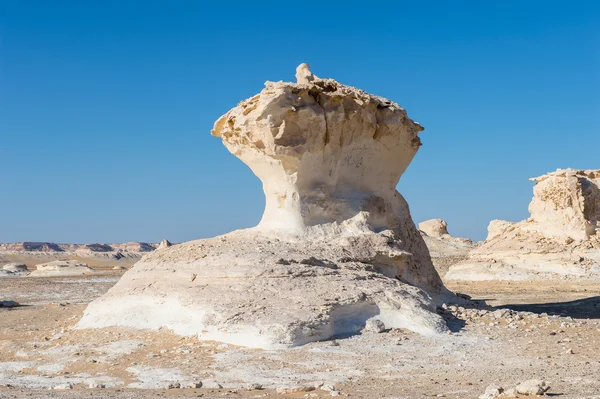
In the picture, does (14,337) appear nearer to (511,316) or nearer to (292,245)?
(292,245)

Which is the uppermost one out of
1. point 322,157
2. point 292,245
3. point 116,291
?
point 322,157

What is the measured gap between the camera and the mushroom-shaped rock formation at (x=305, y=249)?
358 inches

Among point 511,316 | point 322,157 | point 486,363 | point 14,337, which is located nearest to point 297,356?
point 486,363

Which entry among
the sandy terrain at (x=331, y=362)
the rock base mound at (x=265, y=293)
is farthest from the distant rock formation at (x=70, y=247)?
the sandy terrain at (x=331, y=362)

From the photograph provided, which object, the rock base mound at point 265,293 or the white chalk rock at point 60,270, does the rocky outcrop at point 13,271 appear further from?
the rock base mound at point 265,293

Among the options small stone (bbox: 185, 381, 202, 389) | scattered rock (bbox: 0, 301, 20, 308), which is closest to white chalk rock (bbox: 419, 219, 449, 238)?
scattered rock (bbox: 0, 301, 20, 308)

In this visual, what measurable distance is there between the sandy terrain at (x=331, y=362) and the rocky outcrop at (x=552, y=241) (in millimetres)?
12208

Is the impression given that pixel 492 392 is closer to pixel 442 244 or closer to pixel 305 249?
pixel 305 249

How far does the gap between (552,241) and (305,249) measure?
14875 mm


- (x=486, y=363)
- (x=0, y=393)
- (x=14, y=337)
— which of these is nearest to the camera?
(x=0, y=393)

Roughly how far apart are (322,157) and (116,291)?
3.92 m

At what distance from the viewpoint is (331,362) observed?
7.80 meters

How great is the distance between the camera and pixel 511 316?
399 inches

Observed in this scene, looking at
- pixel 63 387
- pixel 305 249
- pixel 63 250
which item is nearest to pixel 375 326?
pixel 305 249
